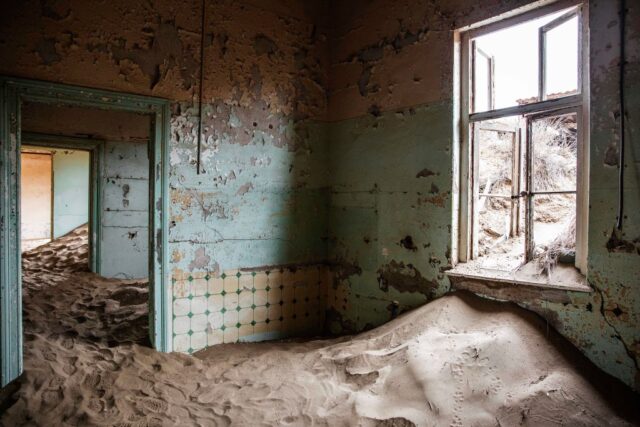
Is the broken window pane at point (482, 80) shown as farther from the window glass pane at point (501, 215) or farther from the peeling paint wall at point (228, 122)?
the peeling paint wall at point (228, 122)

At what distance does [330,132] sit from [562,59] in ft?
6.58

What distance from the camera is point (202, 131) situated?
328cm

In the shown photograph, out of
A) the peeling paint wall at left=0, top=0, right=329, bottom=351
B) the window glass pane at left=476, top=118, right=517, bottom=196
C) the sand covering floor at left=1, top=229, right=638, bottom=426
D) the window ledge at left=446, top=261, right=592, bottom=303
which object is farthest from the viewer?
the window glass pane at left=476, top=118, right=517, bottom=196

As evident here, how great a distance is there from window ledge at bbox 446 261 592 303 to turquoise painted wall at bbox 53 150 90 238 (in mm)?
7071

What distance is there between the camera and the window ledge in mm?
2406

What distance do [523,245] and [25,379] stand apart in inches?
139

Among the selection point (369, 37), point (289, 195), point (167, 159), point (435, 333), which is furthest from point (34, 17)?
point (435, 333)

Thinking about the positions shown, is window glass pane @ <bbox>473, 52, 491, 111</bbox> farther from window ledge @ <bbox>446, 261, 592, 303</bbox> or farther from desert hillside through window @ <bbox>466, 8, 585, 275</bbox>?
window ledge @ <bbox>446, 261, 592, 303</bbox>

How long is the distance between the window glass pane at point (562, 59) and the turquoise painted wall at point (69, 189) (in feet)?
24.6

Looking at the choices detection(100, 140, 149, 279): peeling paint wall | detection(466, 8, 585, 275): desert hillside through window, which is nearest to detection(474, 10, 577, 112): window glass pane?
detection(466, 8, 585, 275): desert hillside through window

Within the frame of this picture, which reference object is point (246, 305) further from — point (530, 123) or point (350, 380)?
point (530, 123)

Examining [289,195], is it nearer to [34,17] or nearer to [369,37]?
[369,37]

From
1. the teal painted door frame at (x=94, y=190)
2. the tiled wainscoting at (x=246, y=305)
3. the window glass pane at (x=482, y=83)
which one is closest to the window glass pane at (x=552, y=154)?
the window glass pane at (x=482, y=83)

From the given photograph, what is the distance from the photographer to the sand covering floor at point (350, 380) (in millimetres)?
2090
